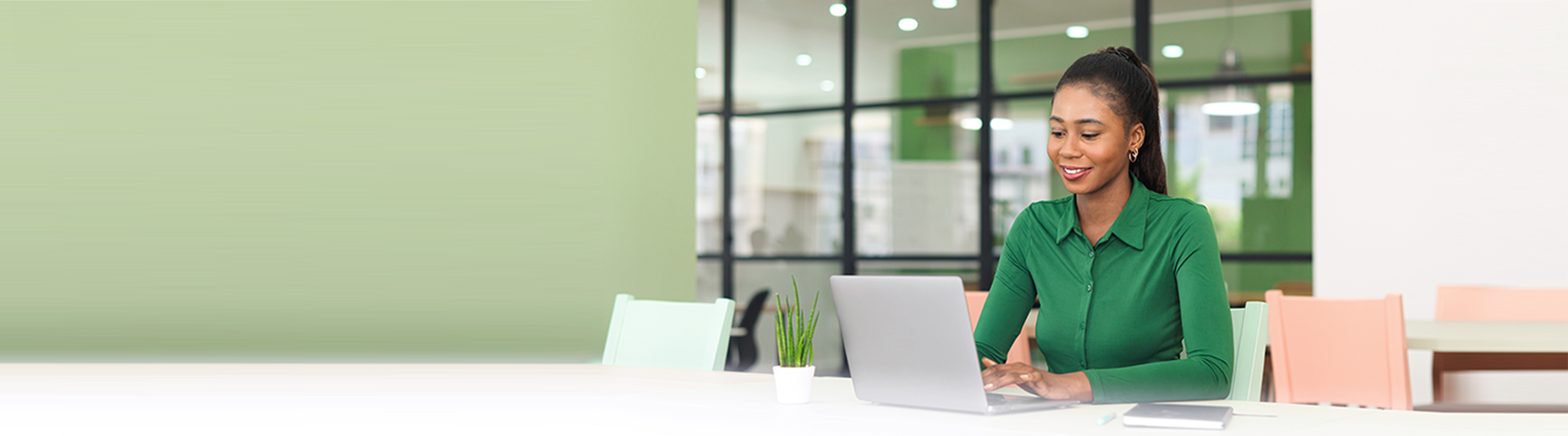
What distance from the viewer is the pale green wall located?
9.97 feet

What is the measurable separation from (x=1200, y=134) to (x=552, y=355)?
3.86m

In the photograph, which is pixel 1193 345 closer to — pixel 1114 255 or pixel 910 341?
pixel 1114 255

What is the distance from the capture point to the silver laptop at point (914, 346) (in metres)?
1.62

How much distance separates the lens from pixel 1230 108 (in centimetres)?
616

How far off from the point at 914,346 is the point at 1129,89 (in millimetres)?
664

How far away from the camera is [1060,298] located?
2.09 m

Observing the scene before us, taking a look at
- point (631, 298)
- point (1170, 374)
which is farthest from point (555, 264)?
point (1170, 374)

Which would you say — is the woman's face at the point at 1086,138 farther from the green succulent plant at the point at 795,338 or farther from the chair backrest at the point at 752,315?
the chair backrest at the point at 752,315

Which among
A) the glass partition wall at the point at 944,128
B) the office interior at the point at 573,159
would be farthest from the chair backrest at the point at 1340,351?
the glass partition wall at the point at 944,128

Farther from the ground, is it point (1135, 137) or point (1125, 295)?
point (1135, 137)

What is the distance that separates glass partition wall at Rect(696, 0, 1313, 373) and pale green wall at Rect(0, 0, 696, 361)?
3.16 meters

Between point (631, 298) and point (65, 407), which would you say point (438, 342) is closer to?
point (631, 298)

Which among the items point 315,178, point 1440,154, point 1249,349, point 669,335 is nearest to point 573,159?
point 315,178

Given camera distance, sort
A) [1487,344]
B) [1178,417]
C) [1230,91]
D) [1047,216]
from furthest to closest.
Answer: [1230,91] < [1487,344] < [1047,216] < [1178,417]
